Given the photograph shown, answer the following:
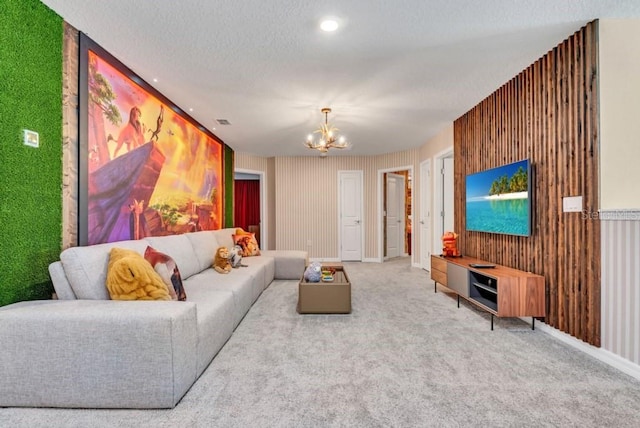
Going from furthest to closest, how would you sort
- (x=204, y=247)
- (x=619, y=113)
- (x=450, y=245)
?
(x=450, y=245) → (x=204, y=247) → (x=619, y=113)

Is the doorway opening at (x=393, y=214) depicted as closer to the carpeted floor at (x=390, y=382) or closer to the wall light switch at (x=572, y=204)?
the carpeted floor at (x=390, y=382)

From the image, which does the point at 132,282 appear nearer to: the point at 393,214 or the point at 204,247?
the point at 204,247

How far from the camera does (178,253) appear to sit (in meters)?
3.28

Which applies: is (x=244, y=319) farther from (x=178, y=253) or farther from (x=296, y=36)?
(x=296, y=36)

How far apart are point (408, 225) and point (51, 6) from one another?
7.85m

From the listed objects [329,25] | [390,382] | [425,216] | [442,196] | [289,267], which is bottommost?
[390,382]

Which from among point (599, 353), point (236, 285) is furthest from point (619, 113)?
point (236, 285)

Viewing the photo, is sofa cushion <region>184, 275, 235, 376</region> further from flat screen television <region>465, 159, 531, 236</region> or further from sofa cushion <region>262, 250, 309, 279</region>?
flat screen television <region>465, 159, 531, 236</region>

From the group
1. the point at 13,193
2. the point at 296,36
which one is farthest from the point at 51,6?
the point at 296,36

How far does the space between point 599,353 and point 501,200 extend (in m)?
1.55

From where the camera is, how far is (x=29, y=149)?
200 cm

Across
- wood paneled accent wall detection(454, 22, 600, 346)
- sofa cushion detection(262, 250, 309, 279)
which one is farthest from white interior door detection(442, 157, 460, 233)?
sofa cushion detection(262, 250, 309, 279)

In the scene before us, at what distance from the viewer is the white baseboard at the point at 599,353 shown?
6.70 ft

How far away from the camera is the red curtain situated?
984cm
